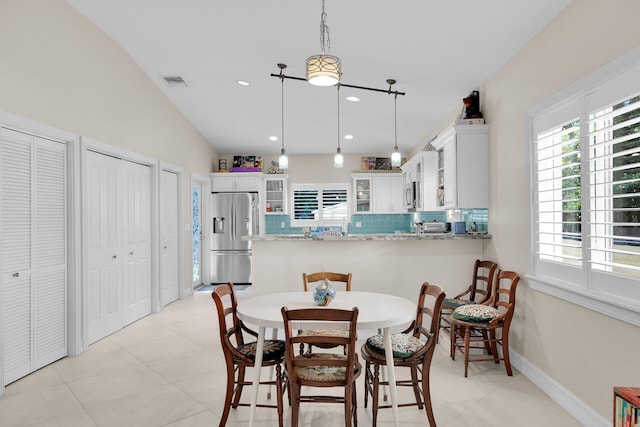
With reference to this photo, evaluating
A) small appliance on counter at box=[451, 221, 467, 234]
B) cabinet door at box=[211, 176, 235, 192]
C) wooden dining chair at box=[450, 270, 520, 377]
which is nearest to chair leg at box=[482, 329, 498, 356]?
wooden dining chair at box=[450, 270, 520, 377]

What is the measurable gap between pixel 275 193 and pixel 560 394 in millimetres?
5936

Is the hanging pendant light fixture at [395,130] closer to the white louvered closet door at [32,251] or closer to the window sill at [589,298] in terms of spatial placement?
the window sill at [589,298]

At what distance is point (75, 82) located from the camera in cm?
373

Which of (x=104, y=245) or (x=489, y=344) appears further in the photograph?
(x=104, y=245)

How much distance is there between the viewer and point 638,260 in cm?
204

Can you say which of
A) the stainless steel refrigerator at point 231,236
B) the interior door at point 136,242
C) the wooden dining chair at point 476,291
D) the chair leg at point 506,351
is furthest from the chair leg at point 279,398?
the stainless steel refrigerator at point 231,236

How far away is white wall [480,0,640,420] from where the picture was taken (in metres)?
2.12

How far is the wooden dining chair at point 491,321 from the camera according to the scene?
122 inches

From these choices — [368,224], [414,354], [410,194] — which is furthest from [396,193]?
[414,354]

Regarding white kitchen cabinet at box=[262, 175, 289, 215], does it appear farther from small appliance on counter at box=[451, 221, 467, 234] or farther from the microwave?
small appliance on counter at box=[451, 221, 467, 234]

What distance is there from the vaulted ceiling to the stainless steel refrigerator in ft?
5.53

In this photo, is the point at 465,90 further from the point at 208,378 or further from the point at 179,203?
the point at 179,203

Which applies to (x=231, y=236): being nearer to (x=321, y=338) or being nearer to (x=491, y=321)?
(x=491, y=321)

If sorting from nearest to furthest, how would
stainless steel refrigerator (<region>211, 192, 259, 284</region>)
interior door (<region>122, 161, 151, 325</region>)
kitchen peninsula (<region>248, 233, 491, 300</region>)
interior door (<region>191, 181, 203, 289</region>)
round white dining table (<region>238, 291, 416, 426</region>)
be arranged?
round white dining table (<region>238, 291, 416, 426</region>)
kitchen peninsula (<region>248, 233, 491, 300</region>)
interior door (<region>122, 161, 151, 325</region>)
interior door (<region>191, 181, 203, 289</region>)
stainless steel refrigerator (<region>211, 192, 259, 284</region>)
